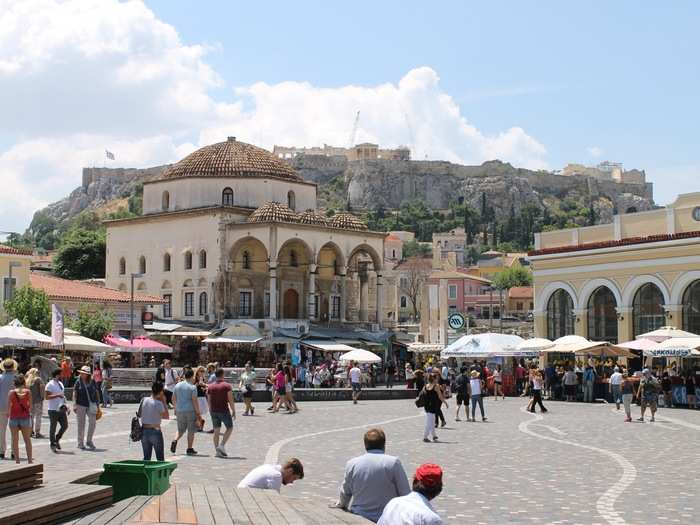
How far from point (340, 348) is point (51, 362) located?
924 inches

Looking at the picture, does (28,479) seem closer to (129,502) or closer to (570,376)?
(129,502)

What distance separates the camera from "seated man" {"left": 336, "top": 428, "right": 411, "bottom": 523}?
31.9 ft

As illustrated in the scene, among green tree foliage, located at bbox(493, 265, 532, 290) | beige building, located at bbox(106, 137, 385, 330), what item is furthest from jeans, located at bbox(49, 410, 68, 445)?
green tree foliage, located at bbox(493, 265, 532, 290)

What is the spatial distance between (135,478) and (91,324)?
3984 centimetres

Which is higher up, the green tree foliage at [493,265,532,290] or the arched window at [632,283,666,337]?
the green tree foliage at [493,265,532,290]

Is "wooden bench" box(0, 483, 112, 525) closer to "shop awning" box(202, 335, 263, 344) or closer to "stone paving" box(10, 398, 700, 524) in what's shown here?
"stone paving" box(10, 398, 700, 524)

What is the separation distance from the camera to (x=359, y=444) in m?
20.9

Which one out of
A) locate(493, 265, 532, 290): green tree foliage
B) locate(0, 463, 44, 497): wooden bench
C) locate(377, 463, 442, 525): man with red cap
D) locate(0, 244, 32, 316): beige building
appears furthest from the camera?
locate(493, 265, 532, 290): green tree foliage

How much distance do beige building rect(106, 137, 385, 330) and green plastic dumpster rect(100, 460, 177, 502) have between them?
47.7 m

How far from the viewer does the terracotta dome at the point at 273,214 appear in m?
59.8

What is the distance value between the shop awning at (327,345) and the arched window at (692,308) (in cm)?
1608

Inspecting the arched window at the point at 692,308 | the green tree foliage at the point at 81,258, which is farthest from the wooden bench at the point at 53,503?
the green tree foliage at the point at 81,258

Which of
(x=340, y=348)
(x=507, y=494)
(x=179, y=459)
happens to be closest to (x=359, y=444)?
(x=179, y=459)

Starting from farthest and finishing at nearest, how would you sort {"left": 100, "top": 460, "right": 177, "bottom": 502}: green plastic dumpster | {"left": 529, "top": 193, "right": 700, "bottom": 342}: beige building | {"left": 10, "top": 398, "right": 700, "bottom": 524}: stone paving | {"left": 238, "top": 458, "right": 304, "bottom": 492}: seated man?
{"left": 529, "top": 193, "right": 700, "bottom": 342}: beige building
{"left": 10, "top": 398, "right": 700, "bottom": 524}: stone paving
{"left": 100, "top": 460, "right": 177, "bottom": 502}: green plastic dumpster
{"left": 238, "top": 458, "right": 304, "bottom": 492}: seated man
